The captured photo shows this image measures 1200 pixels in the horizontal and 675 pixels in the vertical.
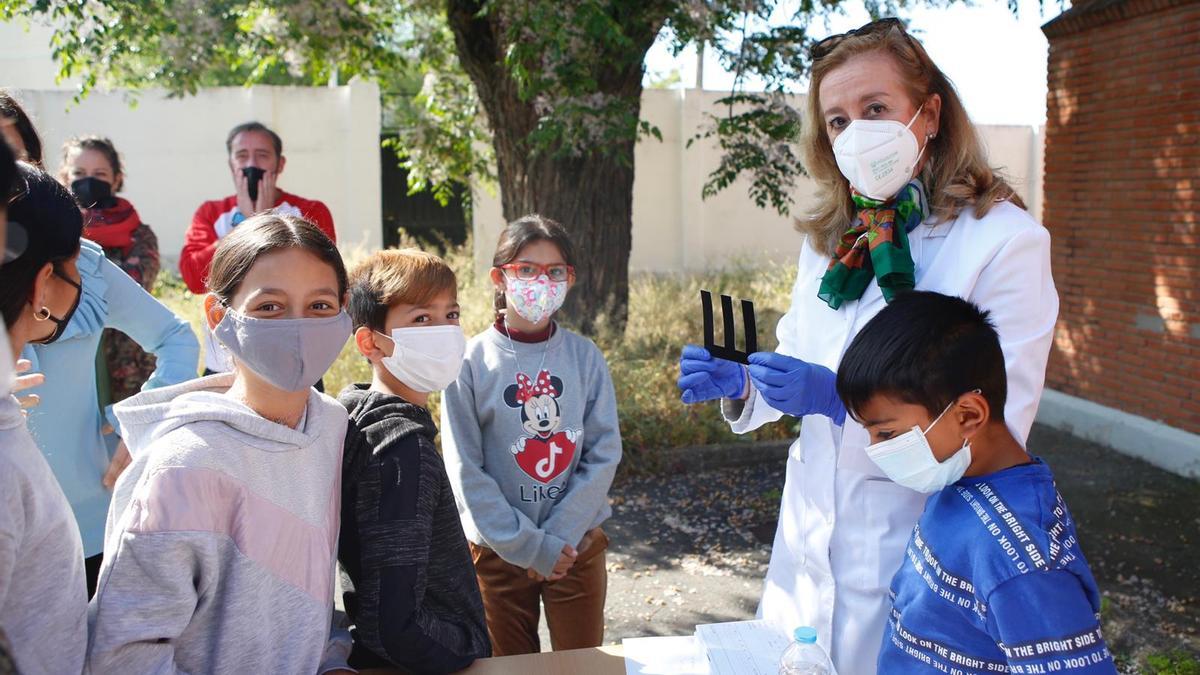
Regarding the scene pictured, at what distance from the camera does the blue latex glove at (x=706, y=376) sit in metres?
2.05

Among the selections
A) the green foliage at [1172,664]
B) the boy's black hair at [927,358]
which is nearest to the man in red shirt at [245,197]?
the boy's black hair at [927,358]

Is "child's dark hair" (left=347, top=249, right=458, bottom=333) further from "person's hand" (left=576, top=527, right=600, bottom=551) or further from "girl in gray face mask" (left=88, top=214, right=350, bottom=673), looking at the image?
"person's hand" (left=576, top=527, right=600, bottom=551)

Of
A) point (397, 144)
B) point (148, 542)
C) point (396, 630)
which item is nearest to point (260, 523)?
point (148, 542)

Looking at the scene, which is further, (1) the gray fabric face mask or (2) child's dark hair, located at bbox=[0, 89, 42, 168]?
(2) child's dark hair, located at bbox=[0, 89, 42, 168]

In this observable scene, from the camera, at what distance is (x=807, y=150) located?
2.23 meters

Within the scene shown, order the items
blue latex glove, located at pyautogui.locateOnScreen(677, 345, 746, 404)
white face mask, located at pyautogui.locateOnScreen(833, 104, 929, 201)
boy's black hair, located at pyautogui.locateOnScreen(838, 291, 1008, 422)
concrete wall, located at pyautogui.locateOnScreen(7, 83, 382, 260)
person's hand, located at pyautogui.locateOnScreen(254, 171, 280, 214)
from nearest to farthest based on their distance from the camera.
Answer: boy's black hair, located at pyautogui.locateOnScreen(838, 291, 1008, 422) → white face mask, located at pyautogui.locateOnScreen(833, 104, 929, 201) → blue latex glove, located at pyautogui.locateOnScreen(677, 345, 746, 404) → person's hand, located at pyautogui.locateOnScreen(254, 171, 280, 214) → concrete wall, located at pyautogui.locateOnScreen(7, 83, 382, 260)

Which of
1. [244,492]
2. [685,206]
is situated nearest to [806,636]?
[244,492]

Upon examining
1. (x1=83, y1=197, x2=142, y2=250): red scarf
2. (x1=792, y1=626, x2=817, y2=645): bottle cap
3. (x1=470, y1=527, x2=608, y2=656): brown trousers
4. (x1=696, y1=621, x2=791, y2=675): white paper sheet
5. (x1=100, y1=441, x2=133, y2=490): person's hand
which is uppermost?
(x1=83, y1=197, x2=142, y2=250): red scarf

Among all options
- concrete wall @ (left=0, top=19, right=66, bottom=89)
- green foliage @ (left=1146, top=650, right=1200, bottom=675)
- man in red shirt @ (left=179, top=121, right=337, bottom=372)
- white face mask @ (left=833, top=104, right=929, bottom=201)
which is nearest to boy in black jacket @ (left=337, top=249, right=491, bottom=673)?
white face mask @ (left=833, top=104, right=929, bottom=201)

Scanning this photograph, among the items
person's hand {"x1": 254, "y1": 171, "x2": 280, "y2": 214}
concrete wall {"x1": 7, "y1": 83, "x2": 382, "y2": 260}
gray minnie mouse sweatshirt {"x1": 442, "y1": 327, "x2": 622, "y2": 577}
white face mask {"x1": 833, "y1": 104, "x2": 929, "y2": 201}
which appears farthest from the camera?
concrete wall {"x1": 7, "y1": 83, "x2": 382, "y2": 260}

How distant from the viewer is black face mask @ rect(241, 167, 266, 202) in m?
4.00

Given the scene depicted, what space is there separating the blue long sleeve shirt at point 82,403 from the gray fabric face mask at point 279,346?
34.0 inches

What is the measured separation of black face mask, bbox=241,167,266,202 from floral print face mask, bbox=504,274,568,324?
171cm

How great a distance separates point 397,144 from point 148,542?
8.40 m
